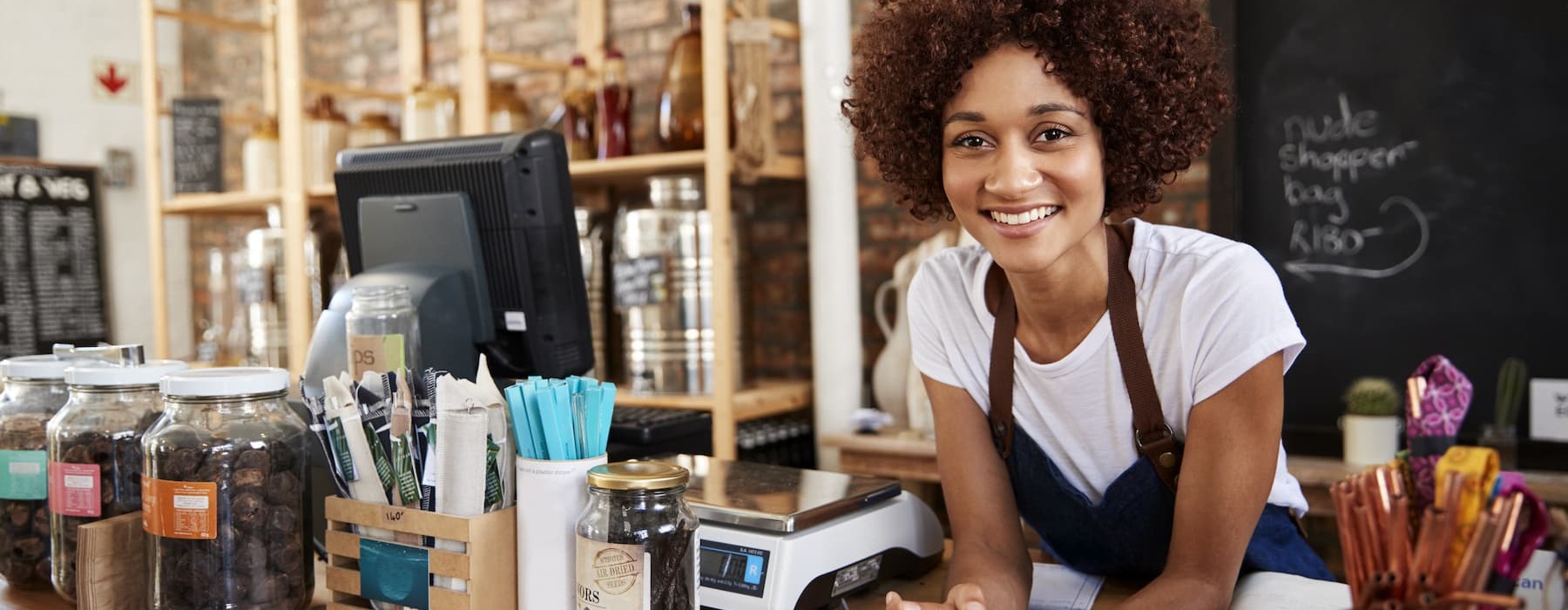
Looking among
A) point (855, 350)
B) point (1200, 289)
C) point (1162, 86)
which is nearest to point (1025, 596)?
point (1200, 289)

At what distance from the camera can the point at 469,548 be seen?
1045 millimetres

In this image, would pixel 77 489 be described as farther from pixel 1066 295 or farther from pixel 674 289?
pixel 674 289

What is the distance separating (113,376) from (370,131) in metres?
2.68

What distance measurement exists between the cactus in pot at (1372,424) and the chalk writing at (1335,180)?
0.88ft

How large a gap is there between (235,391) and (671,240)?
1787mm

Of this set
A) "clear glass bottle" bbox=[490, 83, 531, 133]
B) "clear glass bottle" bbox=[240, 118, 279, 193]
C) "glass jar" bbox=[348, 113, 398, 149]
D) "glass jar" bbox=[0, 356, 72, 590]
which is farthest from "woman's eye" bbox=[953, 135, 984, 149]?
"clear glass bottle" bbox=[240, 118, 279, 193]

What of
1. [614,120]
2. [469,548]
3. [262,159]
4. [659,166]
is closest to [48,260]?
[262,159]

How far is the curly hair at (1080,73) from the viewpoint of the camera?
1.29 meters

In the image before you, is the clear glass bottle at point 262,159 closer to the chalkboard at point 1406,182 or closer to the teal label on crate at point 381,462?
the chalkboard at point 1406,182

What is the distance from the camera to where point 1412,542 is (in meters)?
0.74

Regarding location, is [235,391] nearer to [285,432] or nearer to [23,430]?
[285,432]

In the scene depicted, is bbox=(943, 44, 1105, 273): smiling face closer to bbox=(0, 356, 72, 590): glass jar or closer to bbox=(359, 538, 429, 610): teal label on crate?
bbox=(359, 538, 429, 610): teal label on crate

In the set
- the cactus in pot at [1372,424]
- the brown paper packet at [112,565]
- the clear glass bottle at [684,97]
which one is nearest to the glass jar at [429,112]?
the clear glass bottle at [684,97]

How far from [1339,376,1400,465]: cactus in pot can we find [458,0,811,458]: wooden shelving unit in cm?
131
